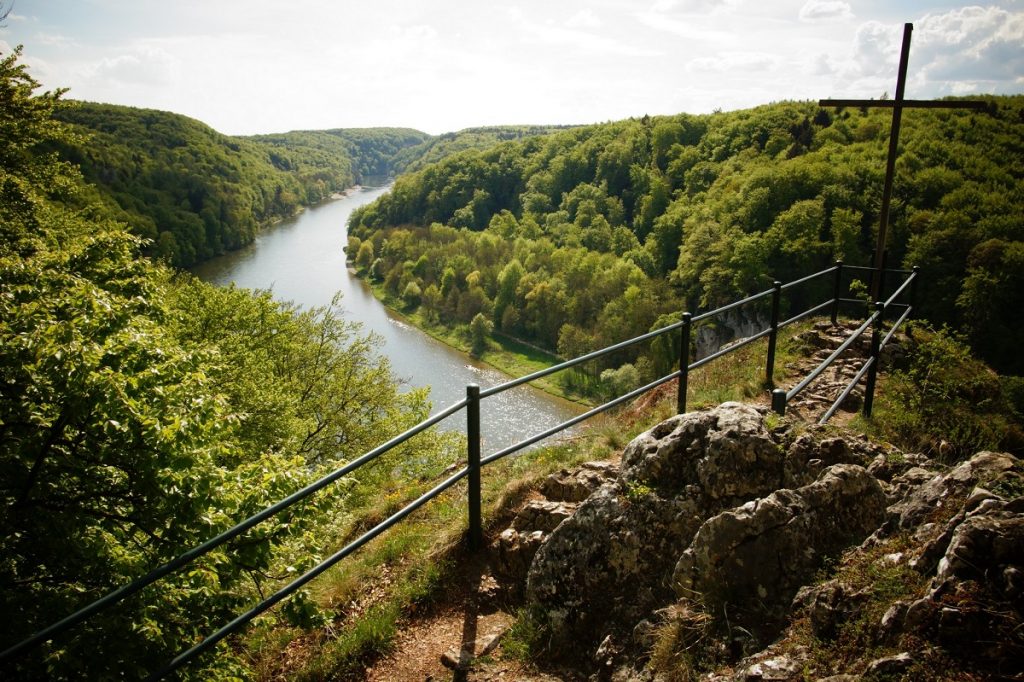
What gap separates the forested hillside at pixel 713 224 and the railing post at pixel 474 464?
2035cm

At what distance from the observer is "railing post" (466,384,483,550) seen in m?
4.14

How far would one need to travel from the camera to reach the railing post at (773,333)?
674 centimetres

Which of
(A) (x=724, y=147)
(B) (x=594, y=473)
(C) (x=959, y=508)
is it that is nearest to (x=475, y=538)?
(B) (x=594, y=473)

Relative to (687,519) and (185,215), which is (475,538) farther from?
(185,215)

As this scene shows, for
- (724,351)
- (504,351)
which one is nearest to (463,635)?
(724,351)

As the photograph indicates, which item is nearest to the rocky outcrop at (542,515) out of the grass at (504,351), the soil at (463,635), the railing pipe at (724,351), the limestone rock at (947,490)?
the soil at (463,635)

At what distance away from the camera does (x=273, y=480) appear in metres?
6.49

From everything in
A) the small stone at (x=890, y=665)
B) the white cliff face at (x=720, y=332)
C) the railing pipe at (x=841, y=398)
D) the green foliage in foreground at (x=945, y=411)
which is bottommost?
the white cliff face at (x=720, y=332)

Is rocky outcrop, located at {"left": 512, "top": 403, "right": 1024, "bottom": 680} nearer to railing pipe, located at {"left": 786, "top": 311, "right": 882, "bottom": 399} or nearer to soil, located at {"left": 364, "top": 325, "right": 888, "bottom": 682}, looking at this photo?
soil, located at {"left": 364, "top": 325, "right": 888, "bottom": 682}

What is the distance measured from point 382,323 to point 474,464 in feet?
208

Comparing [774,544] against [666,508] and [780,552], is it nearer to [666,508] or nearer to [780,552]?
[780,552]

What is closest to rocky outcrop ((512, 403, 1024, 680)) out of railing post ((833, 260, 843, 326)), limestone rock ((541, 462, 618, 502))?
limestone rock ((541, 462, 618, 502))

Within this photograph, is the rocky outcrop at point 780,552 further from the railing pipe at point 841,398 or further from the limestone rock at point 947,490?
the railing pipe at point 841,398

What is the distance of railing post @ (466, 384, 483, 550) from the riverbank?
142 feet
